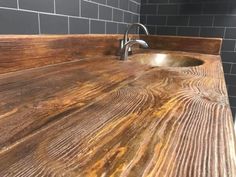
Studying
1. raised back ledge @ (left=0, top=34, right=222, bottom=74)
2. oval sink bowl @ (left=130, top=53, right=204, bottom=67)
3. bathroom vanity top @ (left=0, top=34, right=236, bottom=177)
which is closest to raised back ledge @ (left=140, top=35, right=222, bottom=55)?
oval sink bowl @ (left=130, top=53, right=204, bottom=67)

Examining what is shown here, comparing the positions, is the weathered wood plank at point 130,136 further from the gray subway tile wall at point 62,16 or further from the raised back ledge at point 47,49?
the gray subway tile wall at point 62,16

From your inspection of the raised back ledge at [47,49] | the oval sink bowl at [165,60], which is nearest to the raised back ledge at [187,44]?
the oval sink bowl at [165,60]

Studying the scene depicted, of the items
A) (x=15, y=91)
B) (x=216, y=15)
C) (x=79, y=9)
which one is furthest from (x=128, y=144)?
(x=216, y=15)

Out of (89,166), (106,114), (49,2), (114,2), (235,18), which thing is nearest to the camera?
(89,166)

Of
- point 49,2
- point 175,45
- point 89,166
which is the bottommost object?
point 89,166

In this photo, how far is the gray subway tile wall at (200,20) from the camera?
5.13 feet

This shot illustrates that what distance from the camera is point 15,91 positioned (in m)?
0.52

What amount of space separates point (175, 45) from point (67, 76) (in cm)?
108

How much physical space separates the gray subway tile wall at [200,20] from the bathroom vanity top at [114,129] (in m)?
1.18

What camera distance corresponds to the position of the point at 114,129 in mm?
343

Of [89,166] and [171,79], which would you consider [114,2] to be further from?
[89,166]

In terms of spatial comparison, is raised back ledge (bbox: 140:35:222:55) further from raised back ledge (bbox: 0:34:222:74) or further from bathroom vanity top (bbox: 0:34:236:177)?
bathroom vanity top (bbox: 0:34:236:177)

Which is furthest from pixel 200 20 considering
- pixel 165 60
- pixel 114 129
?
pixel 114 129

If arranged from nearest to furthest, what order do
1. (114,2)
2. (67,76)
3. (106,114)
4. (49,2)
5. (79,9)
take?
1. (106,114)
2. (67,76)
3. (49,2)
4. (79,9)
5. (114,2)
